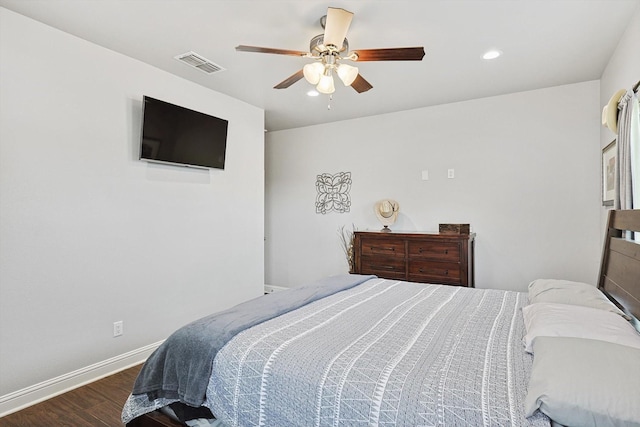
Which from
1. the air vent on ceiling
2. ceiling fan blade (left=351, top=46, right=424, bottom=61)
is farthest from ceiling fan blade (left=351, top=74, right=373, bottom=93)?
the air vent on ceiling

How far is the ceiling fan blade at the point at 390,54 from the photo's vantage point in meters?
2.05

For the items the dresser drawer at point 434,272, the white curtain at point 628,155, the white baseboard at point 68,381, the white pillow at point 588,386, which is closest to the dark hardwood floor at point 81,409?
the white baseboard at point 68,381

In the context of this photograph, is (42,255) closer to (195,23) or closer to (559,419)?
A: (195,23)

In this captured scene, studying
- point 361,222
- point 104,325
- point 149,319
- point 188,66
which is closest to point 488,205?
point 361,222

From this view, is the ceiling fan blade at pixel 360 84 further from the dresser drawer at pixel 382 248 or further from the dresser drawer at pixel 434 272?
the dresser drawer at pixel 434 272

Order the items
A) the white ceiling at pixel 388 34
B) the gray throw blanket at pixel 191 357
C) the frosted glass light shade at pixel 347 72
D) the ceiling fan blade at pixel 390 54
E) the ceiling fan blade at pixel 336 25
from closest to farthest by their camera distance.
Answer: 1. the gray throw blanket at pixel 191 357
2. the ceiling fan blade at pixel 336 25
3. the ceiling fan blade at pixel 390 54
4. the white ceiling at pixel 388 34
5. the frosted glass light shade at pixel 347 72

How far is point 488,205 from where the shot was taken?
3.86m

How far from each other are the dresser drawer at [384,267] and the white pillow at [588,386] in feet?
8.63

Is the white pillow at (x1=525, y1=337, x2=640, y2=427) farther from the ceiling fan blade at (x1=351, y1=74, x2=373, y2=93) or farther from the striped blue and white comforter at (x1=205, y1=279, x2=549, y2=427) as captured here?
the ceiling fan blade at (x1=351, y1=74, x2=373, y2=93)

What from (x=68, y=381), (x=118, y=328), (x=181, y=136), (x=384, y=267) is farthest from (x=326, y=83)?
(x=68, y=381)

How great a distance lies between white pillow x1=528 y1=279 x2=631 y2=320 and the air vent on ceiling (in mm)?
2949

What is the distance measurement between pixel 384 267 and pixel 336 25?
8.49ft

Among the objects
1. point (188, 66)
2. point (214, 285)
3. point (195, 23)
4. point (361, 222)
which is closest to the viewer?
point (195, 23)

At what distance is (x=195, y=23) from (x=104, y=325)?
2.35 m
